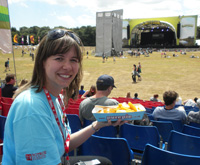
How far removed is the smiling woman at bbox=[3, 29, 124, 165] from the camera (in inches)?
45.7

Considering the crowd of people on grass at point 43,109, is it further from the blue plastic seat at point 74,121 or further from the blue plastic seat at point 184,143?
the blue plastic seat at point 74,121

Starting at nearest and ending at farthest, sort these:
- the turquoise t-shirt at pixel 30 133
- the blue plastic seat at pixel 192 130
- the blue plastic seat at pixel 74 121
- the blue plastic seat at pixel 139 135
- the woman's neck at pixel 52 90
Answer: the turquoise t-shirt at pixel 30 133 < the woman's neck at pixel 52 90 < the blue plastic seat at pixel 139 135 < the blue plastic seat at pixel 192 130 < the blue plastic seat at pixel 74 121

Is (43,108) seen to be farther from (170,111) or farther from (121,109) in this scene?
(170,111)

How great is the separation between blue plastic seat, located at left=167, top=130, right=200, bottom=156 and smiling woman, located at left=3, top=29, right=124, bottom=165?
174 centimetres

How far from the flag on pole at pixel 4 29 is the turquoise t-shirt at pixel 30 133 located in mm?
10436

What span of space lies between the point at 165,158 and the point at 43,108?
53.2 inches

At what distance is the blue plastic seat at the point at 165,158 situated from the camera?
178cm

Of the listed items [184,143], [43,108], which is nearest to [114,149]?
[184,143]

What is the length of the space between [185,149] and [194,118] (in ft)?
5.36

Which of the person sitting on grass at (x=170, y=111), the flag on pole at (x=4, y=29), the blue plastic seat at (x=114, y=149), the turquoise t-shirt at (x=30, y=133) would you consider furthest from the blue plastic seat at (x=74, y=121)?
the flag on pole at (x=4, y=29)

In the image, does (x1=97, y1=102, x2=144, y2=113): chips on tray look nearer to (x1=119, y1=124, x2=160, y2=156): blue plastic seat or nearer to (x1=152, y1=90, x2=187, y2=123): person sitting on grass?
(x1=119, y1=124, x2=160, y2=156): blue plastic seat

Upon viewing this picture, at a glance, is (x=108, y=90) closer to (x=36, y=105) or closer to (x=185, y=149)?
(x=185, y=149)

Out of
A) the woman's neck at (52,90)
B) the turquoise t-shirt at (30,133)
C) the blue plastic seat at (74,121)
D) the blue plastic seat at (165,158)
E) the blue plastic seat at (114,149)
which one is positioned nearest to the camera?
the turquoise t-shirt at (30,133)

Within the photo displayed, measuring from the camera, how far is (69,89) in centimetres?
207
